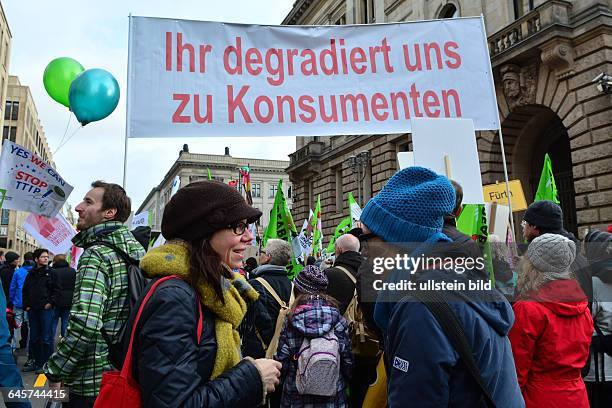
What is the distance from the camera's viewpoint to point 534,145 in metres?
15.8

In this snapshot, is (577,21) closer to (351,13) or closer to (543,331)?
(543,331)

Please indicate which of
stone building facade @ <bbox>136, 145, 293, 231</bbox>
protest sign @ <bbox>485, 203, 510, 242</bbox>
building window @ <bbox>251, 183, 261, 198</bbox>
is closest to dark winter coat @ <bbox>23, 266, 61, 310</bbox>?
protest sign @ <bbox>485, 203, 510, 242</bbox>

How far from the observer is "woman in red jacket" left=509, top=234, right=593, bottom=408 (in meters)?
2.39

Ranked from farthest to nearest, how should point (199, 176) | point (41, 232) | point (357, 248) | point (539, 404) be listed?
point (199, 176) → point (41, 232) → point (357, 248) → point (539, 404)

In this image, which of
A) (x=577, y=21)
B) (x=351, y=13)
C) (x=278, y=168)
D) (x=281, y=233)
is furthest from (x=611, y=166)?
(x=278, y=168)

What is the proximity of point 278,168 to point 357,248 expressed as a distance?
68.2m

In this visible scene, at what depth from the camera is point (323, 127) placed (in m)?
4.54

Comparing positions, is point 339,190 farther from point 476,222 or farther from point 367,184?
point 476,222

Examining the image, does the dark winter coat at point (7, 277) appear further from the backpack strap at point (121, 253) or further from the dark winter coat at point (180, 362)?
the dark winter coat at point (180, 362)

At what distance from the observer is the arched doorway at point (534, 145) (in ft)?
48.2

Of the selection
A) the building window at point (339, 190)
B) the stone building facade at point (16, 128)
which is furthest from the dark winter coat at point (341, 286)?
the stone building facade at point (16, 128)

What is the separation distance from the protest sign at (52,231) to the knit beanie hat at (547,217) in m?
6.39

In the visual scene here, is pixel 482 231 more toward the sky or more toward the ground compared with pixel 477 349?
more toward the sky

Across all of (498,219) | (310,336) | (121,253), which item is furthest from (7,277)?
(498,219)
